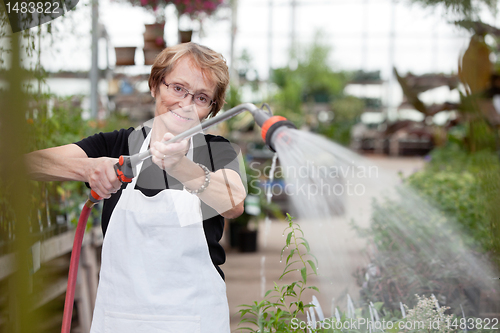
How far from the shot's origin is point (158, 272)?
0.76 metres

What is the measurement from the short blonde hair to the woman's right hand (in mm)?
219

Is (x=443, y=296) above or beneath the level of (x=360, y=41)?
beneath

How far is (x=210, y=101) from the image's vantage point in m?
0.81

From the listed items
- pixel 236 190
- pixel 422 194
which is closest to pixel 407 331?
pixel 236 190

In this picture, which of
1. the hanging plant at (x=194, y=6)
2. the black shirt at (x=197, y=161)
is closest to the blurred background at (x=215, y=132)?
the hanging plant at (x=194, y=6)

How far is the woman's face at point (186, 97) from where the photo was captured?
31.0 inches

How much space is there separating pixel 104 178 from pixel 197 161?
212 millimetres

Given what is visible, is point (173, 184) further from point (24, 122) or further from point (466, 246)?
point (466, 246)

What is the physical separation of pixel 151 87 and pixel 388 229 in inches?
44.6

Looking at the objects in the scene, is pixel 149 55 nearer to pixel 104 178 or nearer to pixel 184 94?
pixel 184 94

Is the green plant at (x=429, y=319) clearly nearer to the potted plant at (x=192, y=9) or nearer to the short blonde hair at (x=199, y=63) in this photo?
the short blonde hair at (x=199, y=63)

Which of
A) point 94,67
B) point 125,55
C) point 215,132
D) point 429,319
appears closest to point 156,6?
point 125,55

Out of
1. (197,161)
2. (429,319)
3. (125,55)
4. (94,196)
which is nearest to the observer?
(94,196)

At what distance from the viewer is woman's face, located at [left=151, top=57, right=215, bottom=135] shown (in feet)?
2.58
